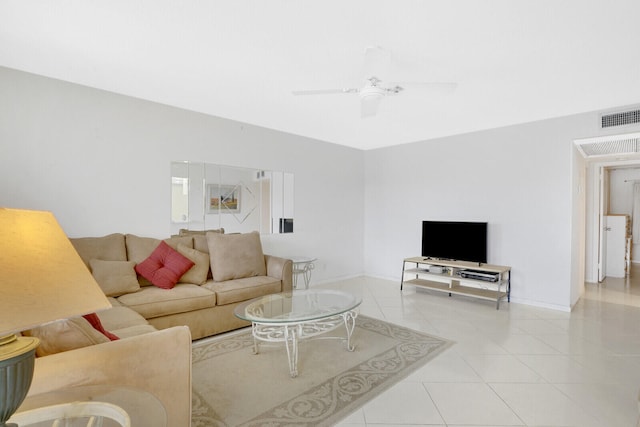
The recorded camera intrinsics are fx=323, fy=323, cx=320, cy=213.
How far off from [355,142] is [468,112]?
205 cm

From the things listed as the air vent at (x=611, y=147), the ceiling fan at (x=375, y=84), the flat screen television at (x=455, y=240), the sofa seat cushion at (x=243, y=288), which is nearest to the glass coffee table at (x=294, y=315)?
the sofa seat cushion at (x=243, y=288)

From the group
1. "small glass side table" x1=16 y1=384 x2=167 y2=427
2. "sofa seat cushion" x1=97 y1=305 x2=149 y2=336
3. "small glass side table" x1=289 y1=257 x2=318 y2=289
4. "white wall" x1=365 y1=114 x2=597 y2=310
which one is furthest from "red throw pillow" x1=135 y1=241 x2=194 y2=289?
"white wall" x1=365 y1=114 x2=597 y2=310

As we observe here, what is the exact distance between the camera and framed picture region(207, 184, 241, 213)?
13.4 feet

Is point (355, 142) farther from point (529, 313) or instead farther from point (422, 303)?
point (529, 313)

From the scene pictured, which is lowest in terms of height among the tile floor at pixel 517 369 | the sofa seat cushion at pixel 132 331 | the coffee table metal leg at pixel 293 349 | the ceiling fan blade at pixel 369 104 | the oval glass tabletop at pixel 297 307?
the tile floor at pixel 517 369

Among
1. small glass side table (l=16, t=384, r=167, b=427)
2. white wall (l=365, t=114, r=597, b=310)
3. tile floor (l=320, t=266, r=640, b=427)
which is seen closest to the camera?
small glass side table (l=16, t=384, r=167, b=427)

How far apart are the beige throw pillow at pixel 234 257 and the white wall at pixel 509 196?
2.81 metres

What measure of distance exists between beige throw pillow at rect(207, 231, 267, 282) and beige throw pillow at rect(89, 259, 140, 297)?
2.63 feet

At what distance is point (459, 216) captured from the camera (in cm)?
497

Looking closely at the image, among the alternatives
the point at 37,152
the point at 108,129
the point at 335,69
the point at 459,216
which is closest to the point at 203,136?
the point at 108,129

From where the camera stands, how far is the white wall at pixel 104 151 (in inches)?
115

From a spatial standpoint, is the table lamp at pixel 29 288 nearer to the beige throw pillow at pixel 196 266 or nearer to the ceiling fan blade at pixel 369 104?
the ceiling fan blade at pixel 369 104

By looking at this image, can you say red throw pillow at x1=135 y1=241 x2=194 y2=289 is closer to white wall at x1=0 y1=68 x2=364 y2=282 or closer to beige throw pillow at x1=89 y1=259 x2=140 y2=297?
beige throw pillow at x1=89 y1=259 x2=140 y2=297

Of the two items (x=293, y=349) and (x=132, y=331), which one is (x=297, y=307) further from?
(x=132, y=331)
